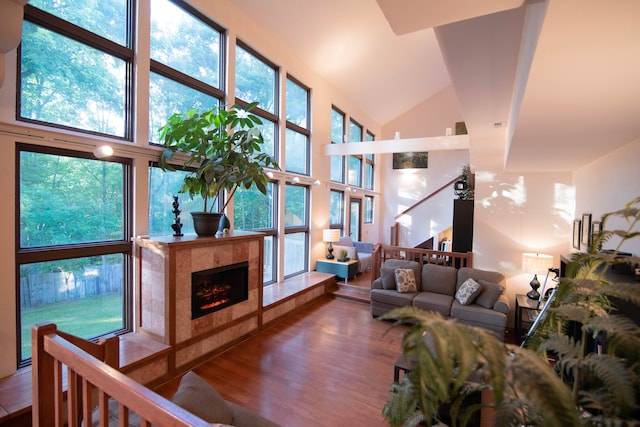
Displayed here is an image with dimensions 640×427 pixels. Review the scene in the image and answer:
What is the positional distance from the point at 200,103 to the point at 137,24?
3.51 ft

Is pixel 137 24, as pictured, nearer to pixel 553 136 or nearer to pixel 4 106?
pixel 4 106

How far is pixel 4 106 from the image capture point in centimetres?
227

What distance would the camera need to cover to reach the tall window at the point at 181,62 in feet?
11.3

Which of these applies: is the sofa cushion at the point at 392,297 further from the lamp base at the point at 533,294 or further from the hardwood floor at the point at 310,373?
the lamp base at the point at 533,294

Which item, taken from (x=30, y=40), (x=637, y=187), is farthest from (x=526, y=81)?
(x=30, y=40)

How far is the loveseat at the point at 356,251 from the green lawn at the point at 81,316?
4533mm

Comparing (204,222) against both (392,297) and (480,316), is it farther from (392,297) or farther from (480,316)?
(480,316)

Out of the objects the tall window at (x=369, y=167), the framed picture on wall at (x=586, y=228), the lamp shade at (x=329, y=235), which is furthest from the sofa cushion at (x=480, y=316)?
the tall window at (x=369, y=167)

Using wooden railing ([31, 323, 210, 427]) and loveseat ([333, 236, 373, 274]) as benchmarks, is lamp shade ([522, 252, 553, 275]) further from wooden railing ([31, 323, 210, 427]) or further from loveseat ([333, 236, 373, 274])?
wooden railing ([31, 323, 210, 427])

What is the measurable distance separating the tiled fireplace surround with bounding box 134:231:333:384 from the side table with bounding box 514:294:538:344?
13.2 ft

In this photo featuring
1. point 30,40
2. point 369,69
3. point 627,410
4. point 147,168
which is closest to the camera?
point 627,410

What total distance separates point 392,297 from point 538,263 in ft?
7.06

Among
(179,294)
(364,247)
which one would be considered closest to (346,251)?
(364,247)

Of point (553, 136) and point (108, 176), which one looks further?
point (108, 176)
